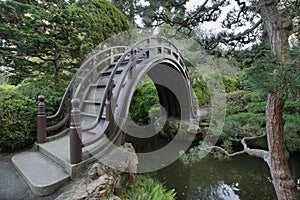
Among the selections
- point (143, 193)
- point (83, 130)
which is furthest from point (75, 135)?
point (143, 193)

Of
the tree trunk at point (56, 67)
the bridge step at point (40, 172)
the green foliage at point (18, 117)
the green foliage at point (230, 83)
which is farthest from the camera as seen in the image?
the green foliage at point (230, 83)

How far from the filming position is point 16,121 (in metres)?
3.04

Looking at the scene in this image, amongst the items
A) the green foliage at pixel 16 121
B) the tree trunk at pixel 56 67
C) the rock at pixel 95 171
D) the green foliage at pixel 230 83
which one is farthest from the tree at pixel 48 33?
the green foliage at pixel 230 83

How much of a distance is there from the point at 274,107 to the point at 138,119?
6.09 meters

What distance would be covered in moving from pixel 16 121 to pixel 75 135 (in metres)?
1.71

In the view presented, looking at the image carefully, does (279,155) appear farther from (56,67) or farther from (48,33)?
(48,33)

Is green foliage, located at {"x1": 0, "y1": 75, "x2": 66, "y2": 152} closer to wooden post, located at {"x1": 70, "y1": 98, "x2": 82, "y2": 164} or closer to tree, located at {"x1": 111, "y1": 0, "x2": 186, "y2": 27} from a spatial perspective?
wooden post, located at {"x1": 70, "y1": 98, "x2": 82, "y2": 164}

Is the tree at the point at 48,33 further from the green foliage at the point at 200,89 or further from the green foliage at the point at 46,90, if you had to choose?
the green foliage at the point at 200,89

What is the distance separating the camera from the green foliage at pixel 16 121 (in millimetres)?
2959

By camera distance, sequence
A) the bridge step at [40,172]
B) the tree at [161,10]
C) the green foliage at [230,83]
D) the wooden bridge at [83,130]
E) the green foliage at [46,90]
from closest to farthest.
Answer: the bridge step at [40,172] < the wooden bridge at [83,130] < the tree at [161,10] < the green foliage at [46,90] < the green foliage at [230,83]

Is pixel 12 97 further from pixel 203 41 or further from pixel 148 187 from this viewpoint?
pixel 203 41

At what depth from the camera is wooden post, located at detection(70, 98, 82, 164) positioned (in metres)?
2.14

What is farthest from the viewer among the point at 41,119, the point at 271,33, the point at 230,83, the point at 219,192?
the point at 230,83

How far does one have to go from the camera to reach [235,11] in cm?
235
